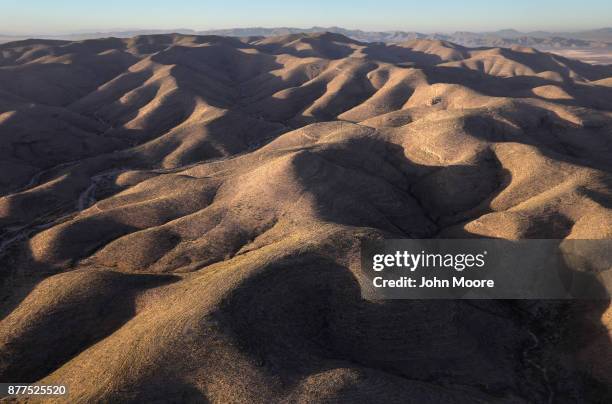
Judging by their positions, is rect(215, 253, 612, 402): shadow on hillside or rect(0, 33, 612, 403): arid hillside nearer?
rect(215, 253, 612, 402): shadow on hillside

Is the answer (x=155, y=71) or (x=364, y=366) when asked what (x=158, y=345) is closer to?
(x=364, y=366)

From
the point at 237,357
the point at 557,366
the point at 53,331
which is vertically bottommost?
the point at 557,366

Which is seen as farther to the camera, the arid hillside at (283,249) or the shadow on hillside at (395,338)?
the arid hillside at (283,249)

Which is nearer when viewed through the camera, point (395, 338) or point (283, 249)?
point (395, 338)

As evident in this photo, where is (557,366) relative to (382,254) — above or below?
below

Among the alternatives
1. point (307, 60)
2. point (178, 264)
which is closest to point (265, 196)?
point (178, 264)

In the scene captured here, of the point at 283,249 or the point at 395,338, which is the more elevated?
the point at 283,249

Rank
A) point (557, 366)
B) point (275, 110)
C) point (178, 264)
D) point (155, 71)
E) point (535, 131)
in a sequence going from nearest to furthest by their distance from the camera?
point (557, 366), point (178, 264), point (535, 131), point (275, 110), point (155, 71)

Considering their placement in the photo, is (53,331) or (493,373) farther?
(53,331)
